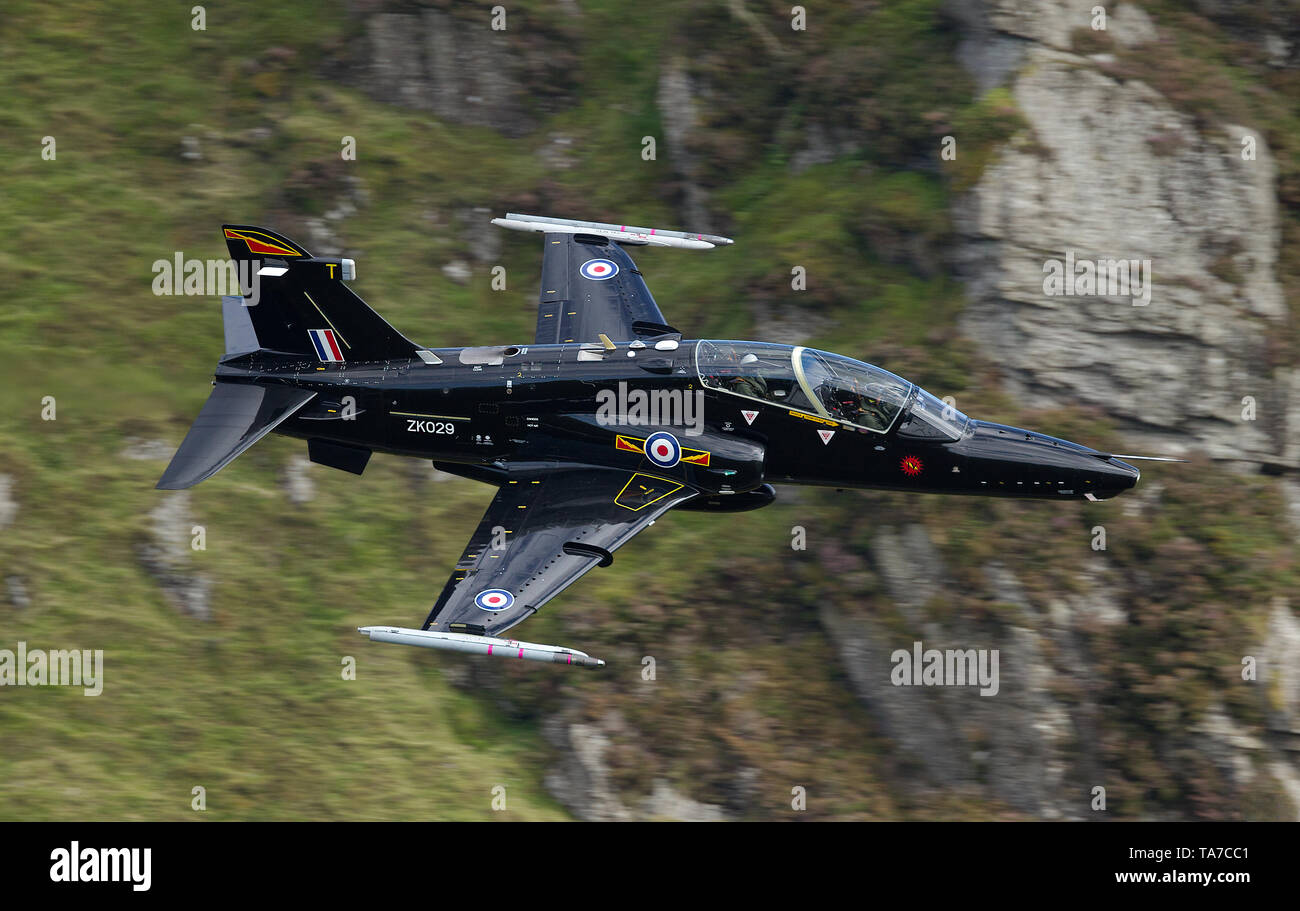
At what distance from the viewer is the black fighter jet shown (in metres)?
23.5

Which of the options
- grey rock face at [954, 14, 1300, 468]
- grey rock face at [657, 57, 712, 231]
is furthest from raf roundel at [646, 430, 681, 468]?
grey rock face at [657, 57, 712, 231]

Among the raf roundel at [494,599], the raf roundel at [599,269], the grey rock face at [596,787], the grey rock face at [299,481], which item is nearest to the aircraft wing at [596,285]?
the raf roundel at [599,269]

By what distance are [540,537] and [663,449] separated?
2.44 meters

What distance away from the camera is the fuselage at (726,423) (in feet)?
77.4

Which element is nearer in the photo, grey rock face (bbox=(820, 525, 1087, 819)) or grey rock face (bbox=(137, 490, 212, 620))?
grey rock face (bbox=(820, 525, 1087, 819))

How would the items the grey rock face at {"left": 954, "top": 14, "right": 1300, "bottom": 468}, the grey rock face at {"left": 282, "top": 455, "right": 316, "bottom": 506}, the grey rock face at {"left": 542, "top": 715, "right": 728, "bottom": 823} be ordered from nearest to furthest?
the grey rock face at {"left": 542, "top": 715, "right": 728, "bottom": 823}, the grey rock face at {"left": 954, "top": 14, "right": 1300, "bottom": 468}, the grey rock face at {"left": 282, "top": 455, "right": 316, "bottom": 506}

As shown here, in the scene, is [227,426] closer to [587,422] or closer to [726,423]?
[587,422]

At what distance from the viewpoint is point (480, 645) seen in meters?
21.2

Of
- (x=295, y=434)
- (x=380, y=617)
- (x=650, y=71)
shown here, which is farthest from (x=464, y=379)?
(x=650, y=71)

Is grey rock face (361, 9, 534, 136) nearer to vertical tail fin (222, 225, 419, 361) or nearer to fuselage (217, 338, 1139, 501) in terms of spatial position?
vertical tail fin (222, 225, 419, 361)

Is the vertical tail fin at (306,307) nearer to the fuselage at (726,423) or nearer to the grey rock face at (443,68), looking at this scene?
the fuselage at (726,423)

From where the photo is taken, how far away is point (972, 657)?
26969 millimetres

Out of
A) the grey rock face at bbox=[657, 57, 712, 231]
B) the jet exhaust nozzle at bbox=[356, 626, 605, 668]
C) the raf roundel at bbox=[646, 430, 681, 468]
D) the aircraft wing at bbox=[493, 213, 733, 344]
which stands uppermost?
the grey rock face at bbox=[657, 57, 712, 231]

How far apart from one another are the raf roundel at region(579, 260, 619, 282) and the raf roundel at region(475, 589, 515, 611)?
7.16 metres
